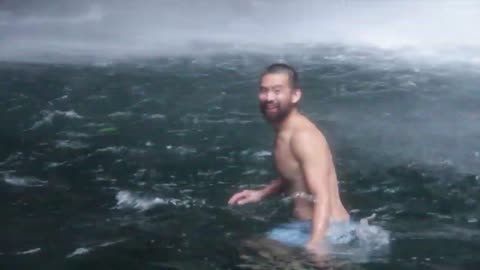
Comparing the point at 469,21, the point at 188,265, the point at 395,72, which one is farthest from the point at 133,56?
the point at 188,265

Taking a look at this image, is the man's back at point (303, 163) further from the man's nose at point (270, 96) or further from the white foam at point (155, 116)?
the white foam at point (155, 116)

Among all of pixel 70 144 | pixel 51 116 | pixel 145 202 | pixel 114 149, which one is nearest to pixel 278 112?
pixel 145 202

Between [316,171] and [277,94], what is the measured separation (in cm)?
55

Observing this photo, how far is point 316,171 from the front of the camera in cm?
495

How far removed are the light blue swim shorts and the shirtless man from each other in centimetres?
5

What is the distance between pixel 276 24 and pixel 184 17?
2.24 meters

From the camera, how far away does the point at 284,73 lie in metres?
5.07

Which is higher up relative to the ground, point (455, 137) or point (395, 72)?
point (395, 72)

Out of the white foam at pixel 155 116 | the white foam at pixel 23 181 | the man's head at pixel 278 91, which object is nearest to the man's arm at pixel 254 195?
the man's head at pixel 278 91

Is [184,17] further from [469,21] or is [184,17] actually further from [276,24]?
[469,21]

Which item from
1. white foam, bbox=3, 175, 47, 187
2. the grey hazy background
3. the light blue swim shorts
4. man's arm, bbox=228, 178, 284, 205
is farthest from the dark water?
the grey hazy background

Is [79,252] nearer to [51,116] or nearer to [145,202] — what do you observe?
[145,202]

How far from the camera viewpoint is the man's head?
5047 millimetres

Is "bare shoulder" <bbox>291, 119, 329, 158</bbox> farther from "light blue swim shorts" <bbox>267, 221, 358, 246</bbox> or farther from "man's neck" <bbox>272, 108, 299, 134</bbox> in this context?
"light blue swim shorts" <bbox>267, 221, 358, 246</bbox>
